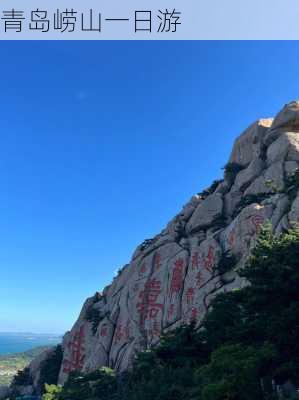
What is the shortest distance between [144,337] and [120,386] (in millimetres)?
5598

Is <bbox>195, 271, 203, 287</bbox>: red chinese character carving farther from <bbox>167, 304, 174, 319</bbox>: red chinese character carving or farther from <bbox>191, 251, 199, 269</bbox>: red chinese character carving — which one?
<bbox>167, 304, 174, 319</bbox>: red chinese character carving

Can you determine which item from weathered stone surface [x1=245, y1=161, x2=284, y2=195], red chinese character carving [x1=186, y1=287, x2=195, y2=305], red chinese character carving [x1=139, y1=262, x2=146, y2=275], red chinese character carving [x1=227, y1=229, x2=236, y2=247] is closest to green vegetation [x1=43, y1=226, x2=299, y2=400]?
red chinese character carving [x1=186, y1=287, x2=195, y2=305]

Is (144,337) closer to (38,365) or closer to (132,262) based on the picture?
(132,262)

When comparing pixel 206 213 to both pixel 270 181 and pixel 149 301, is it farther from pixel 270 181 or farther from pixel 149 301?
pixel 149 301

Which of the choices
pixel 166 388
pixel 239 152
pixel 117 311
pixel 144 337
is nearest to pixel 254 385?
pixel 166 388

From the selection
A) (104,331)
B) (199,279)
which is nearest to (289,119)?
(199,279)

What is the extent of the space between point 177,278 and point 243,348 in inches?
480

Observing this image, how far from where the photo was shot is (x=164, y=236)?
26.4 meters

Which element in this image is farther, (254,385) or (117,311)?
(117,311)

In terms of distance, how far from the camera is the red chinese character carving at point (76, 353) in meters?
25.6

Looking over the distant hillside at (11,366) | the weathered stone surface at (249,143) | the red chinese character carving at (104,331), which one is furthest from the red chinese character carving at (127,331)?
the distant hillside at (11,366)

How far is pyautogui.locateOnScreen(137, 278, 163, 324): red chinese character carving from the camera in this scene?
888 inches

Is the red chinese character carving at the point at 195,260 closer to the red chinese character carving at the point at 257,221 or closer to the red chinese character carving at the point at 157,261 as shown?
the red chinese character carving at the point at 157,261

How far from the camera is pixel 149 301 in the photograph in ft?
75.7
